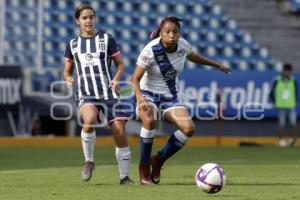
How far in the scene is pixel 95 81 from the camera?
1145 centimetres

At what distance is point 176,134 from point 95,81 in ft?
3.71

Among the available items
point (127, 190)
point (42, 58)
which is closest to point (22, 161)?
point (127, 190)

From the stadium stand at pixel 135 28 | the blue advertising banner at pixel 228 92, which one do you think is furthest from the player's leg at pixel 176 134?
the stadium stand at pixel 135 28

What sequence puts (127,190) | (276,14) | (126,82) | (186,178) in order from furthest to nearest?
(276,14)
(126,82)
(186,178)
(127,190)

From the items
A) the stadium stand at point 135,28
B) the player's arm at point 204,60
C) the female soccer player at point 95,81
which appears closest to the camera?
the female soccer player at point 95,81

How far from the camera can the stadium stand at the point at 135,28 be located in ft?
A: 90.3

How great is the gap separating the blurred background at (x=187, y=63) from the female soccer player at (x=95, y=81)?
1335cm

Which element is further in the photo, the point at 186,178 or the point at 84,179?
the point at 186,178

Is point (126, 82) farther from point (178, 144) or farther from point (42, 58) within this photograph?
point (178, 144)

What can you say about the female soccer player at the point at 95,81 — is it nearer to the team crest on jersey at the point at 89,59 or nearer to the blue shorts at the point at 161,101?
the team crest on jersey at the point at 89,59

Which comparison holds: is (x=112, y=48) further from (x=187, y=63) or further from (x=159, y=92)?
(x=187, y=63)

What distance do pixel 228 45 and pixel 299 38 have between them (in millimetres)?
2137

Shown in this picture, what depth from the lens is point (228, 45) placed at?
2867cm

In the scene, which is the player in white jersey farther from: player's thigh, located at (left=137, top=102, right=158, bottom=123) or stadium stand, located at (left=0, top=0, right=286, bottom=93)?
stadium stand, located at (left=0, top=0, right=286, bottom=93)
